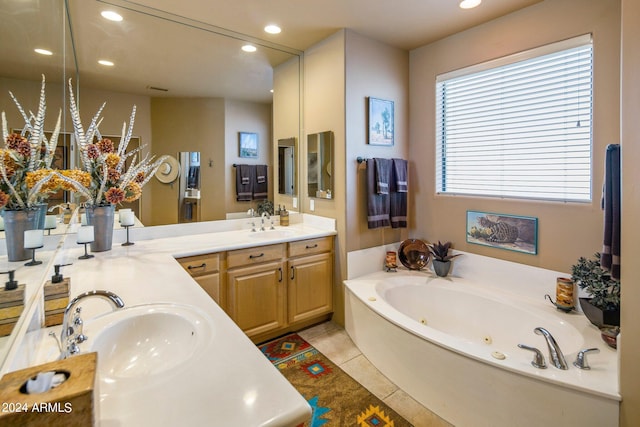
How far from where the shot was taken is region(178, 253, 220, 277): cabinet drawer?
231cm

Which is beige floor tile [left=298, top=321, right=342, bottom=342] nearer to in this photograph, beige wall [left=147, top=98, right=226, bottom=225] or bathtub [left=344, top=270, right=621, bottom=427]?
bathtub [left=344, top=270, right=621, bottom=427]

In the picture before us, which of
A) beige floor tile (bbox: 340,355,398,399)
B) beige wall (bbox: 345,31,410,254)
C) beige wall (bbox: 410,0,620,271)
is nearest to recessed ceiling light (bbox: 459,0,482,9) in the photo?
beige wall (bbox: 410,0,620,271)

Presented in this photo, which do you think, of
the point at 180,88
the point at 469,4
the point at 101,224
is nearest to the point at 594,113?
the point at 469,4

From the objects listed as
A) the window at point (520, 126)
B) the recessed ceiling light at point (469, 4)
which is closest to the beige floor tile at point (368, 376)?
the window at point (520, 126)

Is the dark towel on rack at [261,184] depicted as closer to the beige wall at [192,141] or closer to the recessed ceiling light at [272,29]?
the beige wall at [192,141]

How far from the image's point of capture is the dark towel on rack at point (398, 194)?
10.3 feet

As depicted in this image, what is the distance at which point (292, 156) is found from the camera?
136 inches

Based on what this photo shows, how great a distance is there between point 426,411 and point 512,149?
2.05m

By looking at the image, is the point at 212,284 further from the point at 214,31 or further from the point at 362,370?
the point at 214,31

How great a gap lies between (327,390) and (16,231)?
1.91 m

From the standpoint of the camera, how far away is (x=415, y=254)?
3199 mm

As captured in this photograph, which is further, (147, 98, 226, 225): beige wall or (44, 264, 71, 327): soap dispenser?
(147, 98, 226, 225): beige wall

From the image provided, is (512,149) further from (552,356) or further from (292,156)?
(292,156)

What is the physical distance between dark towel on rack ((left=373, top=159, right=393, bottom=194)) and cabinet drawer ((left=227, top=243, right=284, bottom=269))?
1.03 m
